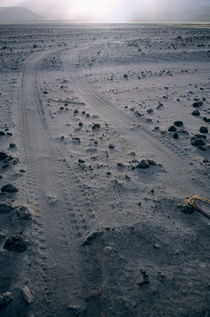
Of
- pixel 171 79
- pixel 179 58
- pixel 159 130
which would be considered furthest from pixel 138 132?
pixel 179 58

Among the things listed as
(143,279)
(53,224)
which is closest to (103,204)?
(53,224)

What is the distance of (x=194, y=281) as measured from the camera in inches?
209

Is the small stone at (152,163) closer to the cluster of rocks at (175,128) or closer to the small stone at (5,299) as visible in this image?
the cluster of rocks at (175,128)

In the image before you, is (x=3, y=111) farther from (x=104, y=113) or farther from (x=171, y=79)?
(x=171, y=79)

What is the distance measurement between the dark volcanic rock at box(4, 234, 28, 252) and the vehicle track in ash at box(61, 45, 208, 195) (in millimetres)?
4424

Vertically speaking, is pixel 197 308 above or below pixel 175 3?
below

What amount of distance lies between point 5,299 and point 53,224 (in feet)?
6.64

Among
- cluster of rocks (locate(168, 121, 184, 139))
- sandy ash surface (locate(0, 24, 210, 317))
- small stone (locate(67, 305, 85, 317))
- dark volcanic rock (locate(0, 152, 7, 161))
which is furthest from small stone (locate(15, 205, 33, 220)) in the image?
cluster of rocks (locate(168, 121, 184, 139))

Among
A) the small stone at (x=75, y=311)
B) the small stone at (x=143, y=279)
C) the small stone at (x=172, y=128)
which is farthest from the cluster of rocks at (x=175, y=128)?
the small stone at (x=75, y=311)

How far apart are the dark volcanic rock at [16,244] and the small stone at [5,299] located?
1.04 m

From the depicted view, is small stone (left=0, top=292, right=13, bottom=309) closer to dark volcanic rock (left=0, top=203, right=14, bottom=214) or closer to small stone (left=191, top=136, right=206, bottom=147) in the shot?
dark volcanic rock (left=0, top=203, right=14, bottom=214)

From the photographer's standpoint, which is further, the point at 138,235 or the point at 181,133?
the point at 181,133

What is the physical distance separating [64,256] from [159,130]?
7.28 meters

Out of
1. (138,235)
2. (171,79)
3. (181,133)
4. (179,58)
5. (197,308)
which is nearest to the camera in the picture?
(197,308)
